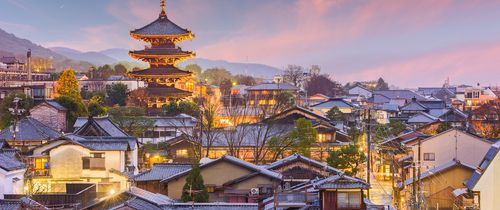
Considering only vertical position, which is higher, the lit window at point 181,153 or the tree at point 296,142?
the tree at point 296,142

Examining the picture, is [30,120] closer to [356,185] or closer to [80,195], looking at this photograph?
[80,195]

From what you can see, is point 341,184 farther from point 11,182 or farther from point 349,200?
point 11,182

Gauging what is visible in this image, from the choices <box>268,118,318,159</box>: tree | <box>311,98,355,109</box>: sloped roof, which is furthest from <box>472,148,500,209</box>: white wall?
<box>311,98,355,109</box>: sloped roof

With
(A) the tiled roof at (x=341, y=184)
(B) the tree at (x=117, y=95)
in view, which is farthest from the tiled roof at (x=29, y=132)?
(A) the tiled roof at (x=341, y=184)

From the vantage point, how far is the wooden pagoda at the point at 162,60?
59406 mm

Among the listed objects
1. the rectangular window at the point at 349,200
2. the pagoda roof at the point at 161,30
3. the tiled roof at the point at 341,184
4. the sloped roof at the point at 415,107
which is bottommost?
the rectangular window at the point at 349,200

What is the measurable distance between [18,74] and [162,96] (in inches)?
1710

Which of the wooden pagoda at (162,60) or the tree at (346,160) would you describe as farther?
the wooden pagoda at (162,60)

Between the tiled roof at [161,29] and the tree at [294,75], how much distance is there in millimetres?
45792

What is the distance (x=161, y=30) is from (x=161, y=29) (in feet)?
0.76

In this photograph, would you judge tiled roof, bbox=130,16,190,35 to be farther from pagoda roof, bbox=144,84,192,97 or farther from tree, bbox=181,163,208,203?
tree, bbox=181,163,208,203

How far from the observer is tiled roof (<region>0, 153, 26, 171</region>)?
22781 mm

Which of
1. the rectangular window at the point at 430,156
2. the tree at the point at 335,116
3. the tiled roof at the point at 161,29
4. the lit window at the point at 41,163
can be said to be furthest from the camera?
the tiled roof at the point at 161,29

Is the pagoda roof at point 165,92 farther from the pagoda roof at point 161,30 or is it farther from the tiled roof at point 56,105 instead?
the tiled roof at point 56,105
